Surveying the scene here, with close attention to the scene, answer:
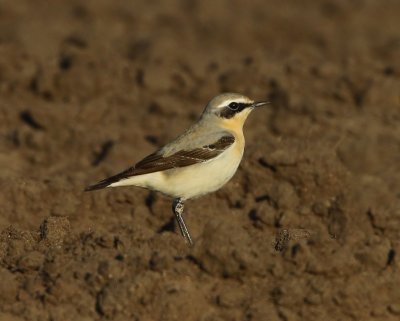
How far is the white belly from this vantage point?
9945 mm

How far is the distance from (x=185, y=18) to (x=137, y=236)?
1447 cm

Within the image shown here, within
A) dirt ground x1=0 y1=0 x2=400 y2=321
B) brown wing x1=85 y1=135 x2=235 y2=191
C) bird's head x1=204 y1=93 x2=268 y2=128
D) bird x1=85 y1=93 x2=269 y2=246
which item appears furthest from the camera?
bird's head x1=204 y1=93 x2=268 y2=128

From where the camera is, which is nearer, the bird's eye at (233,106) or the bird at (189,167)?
the bird at (189,167)

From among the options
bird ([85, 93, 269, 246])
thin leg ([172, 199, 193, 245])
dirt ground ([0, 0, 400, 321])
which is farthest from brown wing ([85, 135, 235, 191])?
dirt ground ([0, 0, 400, 321])

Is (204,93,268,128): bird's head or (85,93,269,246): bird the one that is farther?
(204,93,268,128): bird's head

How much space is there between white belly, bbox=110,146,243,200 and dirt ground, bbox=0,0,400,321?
465mm

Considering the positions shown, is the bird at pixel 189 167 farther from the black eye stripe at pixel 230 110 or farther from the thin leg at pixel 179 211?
the black eye stripe at pixel 230 110

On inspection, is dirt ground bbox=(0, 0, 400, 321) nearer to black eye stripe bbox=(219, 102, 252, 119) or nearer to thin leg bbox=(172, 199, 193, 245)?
thin leg bbox=(172, 199, 193, 245)

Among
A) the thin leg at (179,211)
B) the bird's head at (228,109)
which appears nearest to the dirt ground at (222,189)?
the thin leg at (179,211)

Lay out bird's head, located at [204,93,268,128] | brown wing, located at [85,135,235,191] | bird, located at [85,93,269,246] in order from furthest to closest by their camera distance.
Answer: bird's head, located at [204,93,268,128] → brown wing, located at [85,135,235,191] → bird, located at [85,93,269,246]

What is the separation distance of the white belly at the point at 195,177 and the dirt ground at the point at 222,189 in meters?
0.46

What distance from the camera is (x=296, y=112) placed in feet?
47.4

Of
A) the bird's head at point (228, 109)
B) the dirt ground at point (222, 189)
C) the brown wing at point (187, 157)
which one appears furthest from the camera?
the bird's head at point (228, 109)

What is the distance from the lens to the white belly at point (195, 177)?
995cm
